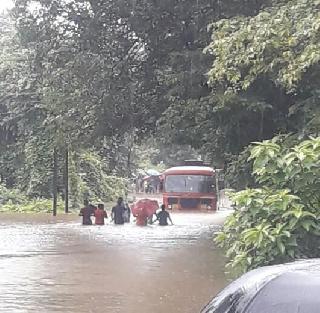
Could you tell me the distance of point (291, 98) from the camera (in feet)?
47.9

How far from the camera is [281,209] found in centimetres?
684

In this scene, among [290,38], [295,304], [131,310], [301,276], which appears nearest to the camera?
[295,304]

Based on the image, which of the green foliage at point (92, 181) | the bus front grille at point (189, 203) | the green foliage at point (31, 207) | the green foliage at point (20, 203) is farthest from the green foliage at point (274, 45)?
the bus front grille at point (189, 203)

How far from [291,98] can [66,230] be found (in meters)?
11.1

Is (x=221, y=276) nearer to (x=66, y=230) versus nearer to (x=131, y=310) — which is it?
(x=131, y=310)

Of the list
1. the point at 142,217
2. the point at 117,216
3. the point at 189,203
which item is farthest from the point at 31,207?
the point at 189,203

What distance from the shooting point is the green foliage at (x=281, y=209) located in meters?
6.77

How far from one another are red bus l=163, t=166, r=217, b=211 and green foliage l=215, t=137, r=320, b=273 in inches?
1316

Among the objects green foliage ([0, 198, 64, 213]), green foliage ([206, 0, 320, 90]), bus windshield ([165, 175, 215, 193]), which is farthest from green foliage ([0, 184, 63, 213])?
green foliage ([206, 0, 320, 90])

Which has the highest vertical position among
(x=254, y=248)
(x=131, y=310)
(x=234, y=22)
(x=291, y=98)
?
(x=234, y=22)

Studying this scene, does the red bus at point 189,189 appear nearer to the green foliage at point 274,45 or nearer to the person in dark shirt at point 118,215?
the person in dark shirt at point 118,215

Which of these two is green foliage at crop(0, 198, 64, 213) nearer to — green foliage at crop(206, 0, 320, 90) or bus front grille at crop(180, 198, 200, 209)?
bus front grille at crop(180, 198, 200, 209)

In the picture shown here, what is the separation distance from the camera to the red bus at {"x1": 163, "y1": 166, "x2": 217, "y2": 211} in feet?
134

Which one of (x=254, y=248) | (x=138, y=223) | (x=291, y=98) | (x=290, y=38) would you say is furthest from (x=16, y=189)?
(x=254, y=248)
